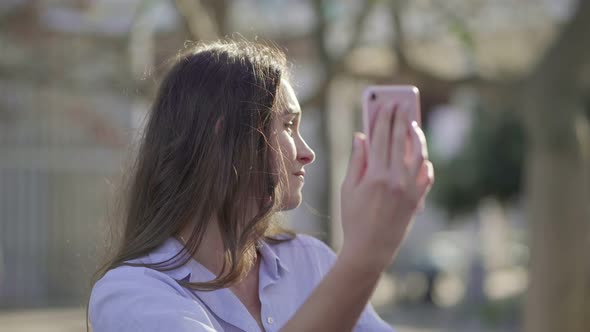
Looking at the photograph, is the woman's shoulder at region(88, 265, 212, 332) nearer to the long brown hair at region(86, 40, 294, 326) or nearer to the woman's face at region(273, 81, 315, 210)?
the long brown hair at region(86, 40, 294, 326)

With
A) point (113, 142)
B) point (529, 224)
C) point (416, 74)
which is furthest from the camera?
point (113, 142)

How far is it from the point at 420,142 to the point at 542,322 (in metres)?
5.41

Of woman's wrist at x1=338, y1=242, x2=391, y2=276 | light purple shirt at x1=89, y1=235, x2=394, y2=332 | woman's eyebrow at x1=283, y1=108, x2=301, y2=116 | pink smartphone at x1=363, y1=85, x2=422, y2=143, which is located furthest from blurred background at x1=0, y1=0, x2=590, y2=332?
woman's wrist at x1=338, y1=242, x2=391, y2=276

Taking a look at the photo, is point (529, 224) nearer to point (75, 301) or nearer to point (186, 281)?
point (186, 281)

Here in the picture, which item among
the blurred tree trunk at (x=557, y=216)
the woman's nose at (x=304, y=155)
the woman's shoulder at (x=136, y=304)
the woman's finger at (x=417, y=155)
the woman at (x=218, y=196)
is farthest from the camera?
the blurred tree trunk at (x=557, y=216)

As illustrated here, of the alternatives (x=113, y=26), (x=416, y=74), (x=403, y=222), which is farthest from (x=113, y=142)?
(x=403, y=222)

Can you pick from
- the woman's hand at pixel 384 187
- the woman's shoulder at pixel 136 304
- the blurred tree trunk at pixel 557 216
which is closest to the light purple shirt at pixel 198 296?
the woman's shoulder at pixel 136 304

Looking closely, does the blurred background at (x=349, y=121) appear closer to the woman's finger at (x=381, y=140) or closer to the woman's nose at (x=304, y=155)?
the woman's nose at (x=304, y=155)

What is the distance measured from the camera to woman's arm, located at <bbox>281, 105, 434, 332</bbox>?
4.88 feet

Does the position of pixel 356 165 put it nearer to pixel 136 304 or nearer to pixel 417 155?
pixel 417 155

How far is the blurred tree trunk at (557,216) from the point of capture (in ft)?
21.2

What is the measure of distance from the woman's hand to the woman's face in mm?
580

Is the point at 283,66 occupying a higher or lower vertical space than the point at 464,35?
higher

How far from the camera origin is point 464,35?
7.04m
